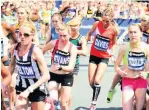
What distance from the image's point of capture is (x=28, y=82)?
536 cm

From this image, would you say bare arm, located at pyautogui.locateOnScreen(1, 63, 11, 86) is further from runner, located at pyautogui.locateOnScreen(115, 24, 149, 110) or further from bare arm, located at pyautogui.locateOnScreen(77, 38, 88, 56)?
bare arm, located at pyautogui.locateOnScreen(77, 38, 88, 56)

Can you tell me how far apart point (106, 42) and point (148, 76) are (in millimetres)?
2012

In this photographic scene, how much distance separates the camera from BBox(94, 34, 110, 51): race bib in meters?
7.62

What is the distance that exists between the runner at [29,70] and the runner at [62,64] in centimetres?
78

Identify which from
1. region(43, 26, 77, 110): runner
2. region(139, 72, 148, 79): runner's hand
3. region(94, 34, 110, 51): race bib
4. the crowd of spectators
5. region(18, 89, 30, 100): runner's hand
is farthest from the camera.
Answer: the crowd of spectators

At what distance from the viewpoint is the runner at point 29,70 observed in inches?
202

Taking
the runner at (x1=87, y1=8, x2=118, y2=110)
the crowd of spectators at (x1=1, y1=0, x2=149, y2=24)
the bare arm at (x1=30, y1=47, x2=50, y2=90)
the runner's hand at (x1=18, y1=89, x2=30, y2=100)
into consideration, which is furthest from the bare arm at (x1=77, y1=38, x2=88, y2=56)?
the crowd of spectators at (x1=1, y1=0, x2=149, y2=24)

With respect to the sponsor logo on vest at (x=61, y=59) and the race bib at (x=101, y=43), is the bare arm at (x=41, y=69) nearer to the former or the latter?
the sponsor logo on vest at (x=61, y=59)

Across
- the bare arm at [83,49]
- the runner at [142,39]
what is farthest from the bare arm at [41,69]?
the runner at [142,39]

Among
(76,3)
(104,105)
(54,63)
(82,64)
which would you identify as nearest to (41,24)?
(76,3)

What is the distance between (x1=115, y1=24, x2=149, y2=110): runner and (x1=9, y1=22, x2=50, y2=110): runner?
1.20 metres

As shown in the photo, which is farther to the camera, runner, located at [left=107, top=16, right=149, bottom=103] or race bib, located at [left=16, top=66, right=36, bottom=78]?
runner, located at [left=107, top=16, right=149, bottom=103]

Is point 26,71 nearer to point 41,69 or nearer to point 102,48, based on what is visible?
point 41,69

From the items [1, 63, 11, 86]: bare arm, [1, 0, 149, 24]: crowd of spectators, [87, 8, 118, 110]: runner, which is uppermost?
[1, 63, 11, 86]: bare arm
